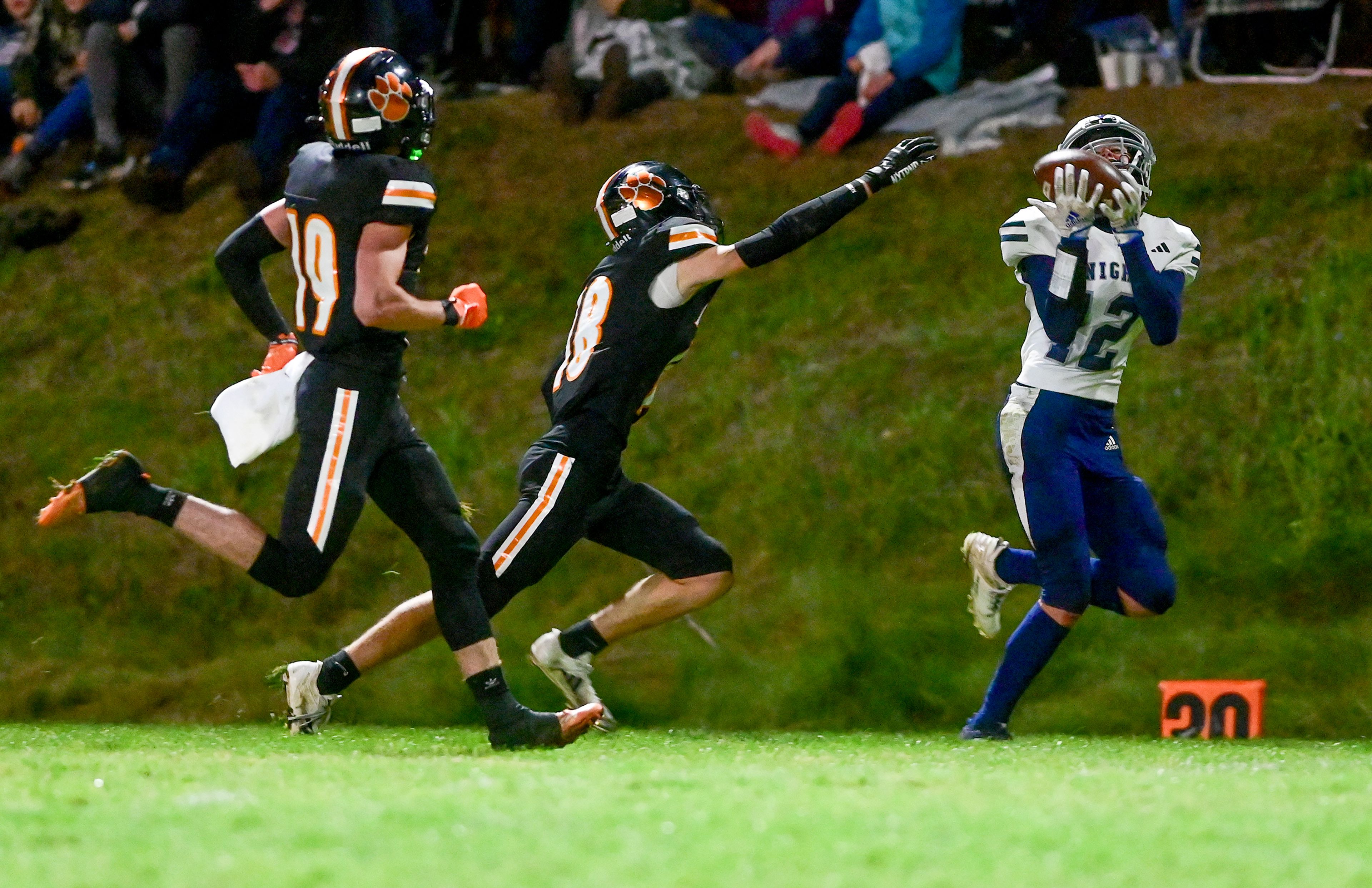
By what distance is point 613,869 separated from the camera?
2.27 metres

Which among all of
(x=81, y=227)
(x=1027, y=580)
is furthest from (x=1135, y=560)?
(x=81, y=227)

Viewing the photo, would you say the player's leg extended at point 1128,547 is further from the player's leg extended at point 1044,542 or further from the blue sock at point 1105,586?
the player's leg extended at point 1044,542

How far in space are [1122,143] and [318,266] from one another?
229 centimetres

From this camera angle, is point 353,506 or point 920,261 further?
point 920,261

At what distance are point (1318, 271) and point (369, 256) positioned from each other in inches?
186

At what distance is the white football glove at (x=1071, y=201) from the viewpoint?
429 cm

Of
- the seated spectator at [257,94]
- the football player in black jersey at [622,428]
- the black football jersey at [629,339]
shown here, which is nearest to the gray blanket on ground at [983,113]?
the seated spectator at [257,94]

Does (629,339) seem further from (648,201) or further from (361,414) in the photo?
(361,414)

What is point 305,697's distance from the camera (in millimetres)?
4617

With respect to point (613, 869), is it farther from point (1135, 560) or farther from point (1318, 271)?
point (1318, 271)

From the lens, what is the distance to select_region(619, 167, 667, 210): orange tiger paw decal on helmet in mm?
4926

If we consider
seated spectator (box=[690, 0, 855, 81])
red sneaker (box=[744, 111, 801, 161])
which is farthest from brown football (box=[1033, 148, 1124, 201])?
seated spectator (box=[690, 0, 855, 81])

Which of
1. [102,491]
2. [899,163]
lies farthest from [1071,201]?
[102,491]

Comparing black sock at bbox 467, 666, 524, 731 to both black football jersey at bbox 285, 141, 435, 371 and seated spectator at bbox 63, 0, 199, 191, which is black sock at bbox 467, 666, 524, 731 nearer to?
black football jersey at bbox 285, 141, 435, 371
